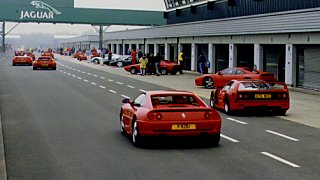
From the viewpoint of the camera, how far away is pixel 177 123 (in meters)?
11.5

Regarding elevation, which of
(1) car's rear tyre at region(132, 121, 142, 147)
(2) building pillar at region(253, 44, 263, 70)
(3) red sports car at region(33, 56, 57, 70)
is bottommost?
(1) car's rear tyre at region(132, 121, 142, 147)

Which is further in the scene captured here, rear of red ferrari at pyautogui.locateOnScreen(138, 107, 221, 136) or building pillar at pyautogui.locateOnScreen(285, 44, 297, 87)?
building pillar at pyautogui.locateOnScreen(285, 44, 297, 87)

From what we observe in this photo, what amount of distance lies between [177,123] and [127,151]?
43.4 inches

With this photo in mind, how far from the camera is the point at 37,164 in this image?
986 centimetres

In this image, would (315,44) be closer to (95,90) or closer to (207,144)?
(95,90)

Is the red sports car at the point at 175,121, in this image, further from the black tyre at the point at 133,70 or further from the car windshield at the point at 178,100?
the black tyre at the point at 133,70

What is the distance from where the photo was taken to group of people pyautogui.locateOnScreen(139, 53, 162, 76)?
42594 millimetres

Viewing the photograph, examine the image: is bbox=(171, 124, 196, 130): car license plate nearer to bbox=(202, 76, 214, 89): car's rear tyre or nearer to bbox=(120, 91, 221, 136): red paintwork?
bbox=(120, 91, 221, 136): red paintwork

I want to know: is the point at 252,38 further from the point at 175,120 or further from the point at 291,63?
the point at 175,120

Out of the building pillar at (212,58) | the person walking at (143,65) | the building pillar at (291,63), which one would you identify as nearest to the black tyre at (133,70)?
the person walking at (143,65)

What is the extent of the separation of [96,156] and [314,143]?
4.80 m

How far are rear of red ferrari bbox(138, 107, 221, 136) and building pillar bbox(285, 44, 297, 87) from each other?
19.1 m

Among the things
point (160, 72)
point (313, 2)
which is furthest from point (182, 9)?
point (313, 2)

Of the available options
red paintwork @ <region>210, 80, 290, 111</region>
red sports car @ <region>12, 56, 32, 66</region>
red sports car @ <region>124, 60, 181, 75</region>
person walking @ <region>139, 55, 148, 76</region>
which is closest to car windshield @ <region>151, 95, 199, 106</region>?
red paintwork @ <region>210, 80, 290, 111</region>
